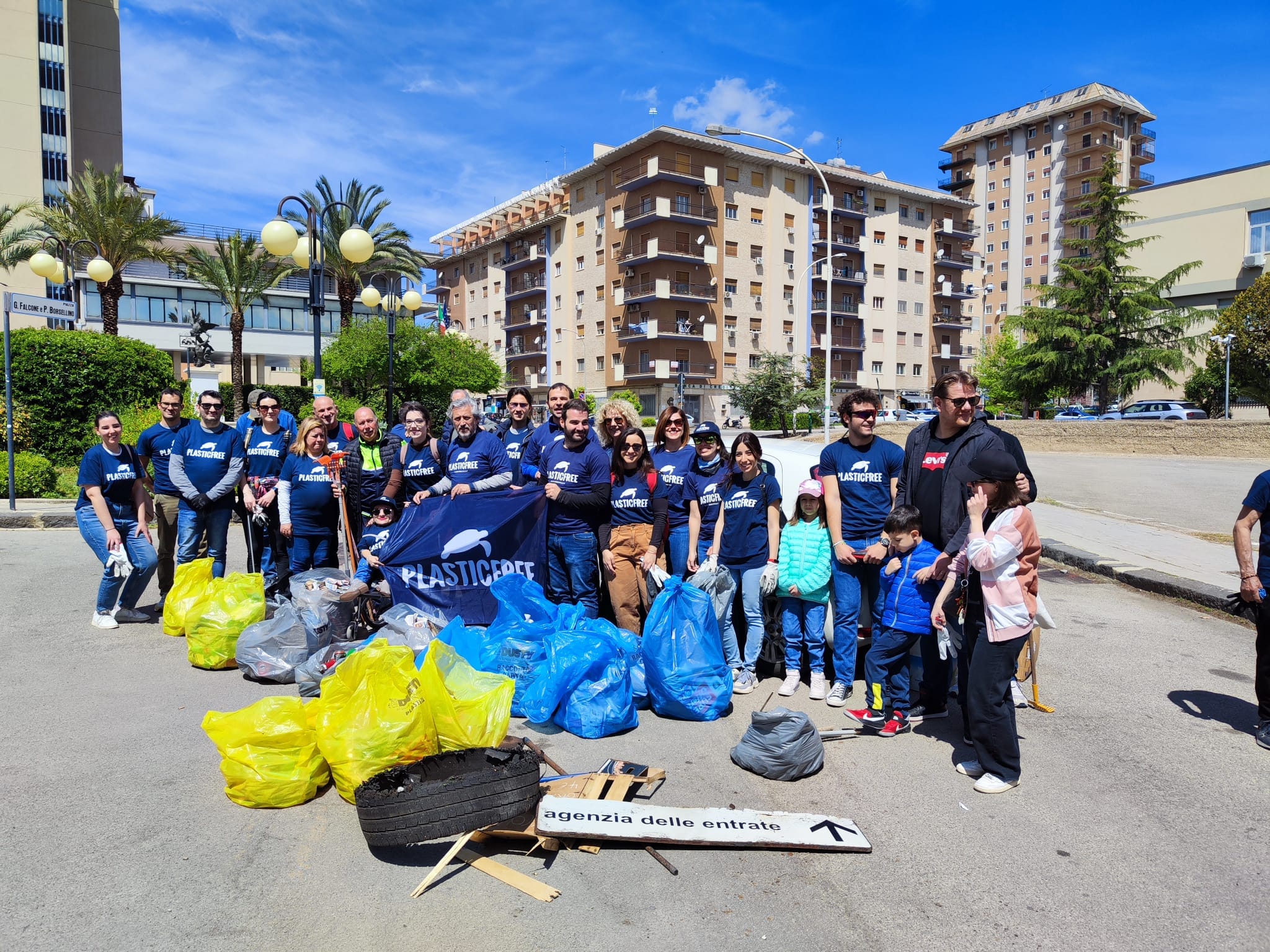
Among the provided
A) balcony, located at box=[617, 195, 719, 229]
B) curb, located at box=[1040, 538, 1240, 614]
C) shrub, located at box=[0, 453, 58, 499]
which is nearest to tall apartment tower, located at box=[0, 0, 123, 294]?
balcony, located at box=[617, 195, 719, 229]

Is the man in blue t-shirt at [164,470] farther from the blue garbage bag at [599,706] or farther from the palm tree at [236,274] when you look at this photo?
the palm tree at [236,274]

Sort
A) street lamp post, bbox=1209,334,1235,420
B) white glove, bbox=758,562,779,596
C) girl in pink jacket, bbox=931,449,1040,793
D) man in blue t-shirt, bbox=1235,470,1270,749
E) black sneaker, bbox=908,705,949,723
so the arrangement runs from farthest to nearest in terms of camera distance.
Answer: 1. street lamp post, bbox=1209,334,1235,420
2. white glove, bbox=758,562,779,596
3. black sneaker, bbox=908,705,949,723
4. man in blue t-shirt, bbox=1235,470,1270,749
5. girl in pink jacket, bbox=931,449,1040,793

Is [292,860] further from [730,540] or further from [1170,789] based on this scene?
[1170,789]

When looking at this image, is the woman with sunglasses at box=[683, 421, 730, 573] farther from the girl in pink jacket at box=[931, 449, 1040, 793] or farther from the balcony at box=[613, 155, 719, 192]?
the balcony at box=[613, 155, 719, 192]

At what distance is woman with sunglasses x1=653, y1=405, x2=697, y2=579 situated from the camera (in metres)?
5.97

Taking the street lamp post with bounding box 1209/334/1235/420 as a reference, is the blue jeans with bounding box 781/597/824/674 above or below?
below

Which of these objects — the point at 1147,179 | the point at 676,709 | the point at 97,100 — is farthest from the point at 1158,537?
the point at 1147,179

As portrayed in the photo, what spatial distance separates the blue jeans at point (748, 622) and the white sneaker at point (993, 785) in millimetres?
1846

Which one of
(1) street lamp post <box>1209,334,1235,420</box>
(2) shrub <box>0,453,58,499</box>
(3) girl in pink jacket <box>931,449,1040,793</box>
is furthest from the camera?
(1) street lamp post <box>1209,334,1235,420</box>

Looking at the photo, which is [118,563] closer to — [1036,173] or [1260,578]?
[1260,578]

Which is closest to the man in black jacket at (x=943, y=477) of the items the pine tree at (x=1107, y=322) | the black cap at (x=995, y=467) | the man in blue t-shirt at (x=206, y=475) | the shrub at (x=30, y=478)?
the black cap at (x=995, y=467)

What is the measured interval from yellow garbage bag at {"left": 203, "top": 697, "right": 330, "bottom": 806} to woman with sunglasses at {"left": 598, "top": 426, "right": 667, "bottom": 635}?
2567 mm

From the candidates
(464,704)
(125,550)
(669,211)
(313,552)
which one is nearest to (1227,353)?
(669,211)

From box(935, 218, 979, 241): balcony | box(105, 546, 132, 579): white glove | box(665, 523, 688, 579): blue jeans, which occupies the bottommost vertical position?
box(105, 546, 132, 579): white glove
